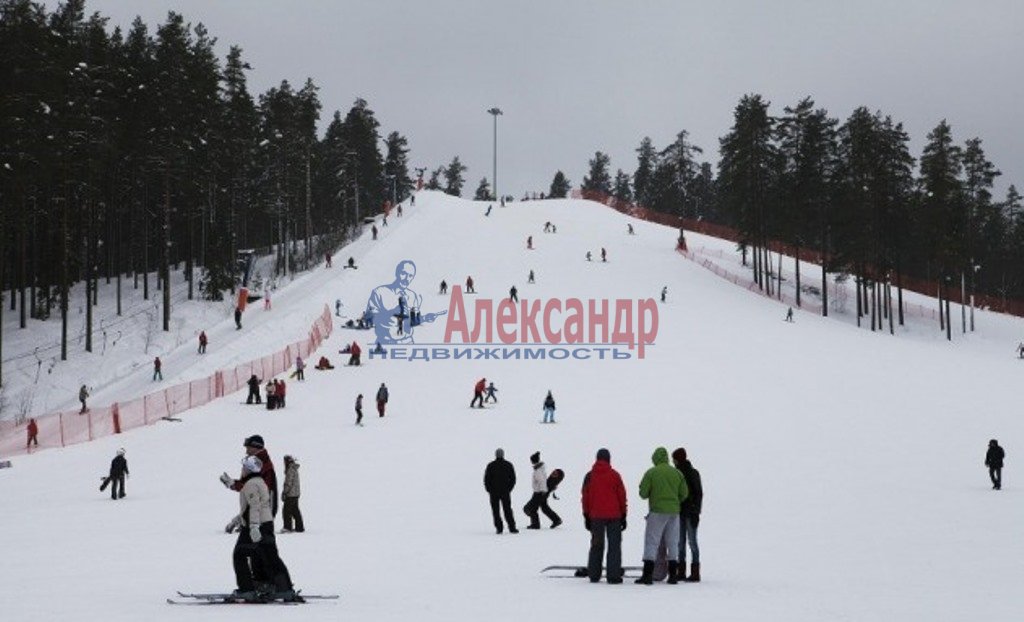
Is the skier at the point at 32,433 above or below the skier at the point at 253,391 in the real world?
below

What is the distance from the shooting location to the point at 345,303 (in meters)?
55.8

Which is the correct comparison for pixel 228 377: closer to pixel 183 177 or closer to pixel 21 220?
pixel 21 220

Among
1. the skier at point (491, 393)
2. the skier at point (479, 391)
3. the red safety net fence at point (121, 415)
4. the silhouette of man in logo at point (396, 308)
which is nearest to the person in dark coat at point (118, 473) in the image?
the red safety net fence at point (121, 415)

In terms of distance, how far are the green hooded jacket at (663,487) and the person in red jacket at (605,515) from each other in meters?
0.30

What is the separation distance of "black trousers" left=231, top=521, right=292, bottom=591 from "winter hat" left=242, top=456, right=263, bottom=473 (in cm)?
53

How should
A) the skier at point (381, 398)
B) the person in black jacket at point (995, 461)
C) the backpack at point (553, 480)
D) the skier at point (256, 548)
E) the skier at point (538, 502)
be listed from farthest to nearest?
1. the skier at point (381, 398)
2. the person in black jacket at point (995, 461)
3. the backpack at point (553, 480)
4. the skier at point (538, 502)
5. the skier at point (256, 548)

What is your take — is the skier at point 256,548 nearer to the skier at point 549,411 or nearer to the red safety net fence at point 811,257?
the skier at point 549,411

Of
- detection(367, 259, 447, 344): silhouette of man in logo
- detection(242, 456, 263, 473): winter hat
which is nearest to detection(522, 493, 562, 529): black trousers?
detection(242, 456, 263, 473): winter hat

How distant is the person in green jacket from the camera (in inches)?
399

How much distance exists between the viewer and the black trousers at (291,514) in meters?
15.4

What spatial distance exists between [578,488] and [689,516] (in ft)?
34.2

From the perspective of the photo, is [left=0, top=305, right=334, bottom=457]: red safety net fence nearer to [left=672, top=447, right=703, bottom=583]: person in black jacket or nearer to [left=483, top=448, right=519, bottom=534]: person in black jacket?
[left=483, top=448, right=519, bottom=534]: person in black jacket

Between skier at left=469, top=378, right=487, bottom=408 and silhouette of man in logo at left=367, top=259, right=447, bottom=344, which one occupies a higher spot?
silhouette of man in logo at left=367, top=259, right=447, bottom=344

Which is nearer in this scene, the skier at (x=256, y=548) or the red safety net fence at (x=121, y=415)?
the skier at (x=256, y=548)
